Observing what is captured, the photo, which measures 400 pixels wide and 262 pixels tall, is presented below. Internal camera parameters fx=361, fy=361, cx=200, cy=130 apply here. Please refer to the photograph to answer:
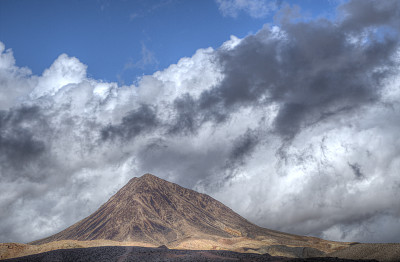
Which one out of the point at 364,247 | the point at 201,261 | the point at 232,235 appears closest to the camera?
the point at 201,261

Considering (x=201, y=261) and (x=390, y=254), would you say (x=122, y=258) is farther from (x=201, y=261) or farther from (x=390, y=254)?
(x=390, y=254)

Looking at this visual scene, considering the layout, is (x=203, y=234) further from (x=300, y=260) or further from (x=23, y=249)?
(x=300, y=260)

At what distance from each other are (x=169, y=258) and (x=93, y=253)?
15985 millimetres

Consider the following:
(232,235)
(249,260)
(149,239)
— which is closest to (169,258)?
(249,260)

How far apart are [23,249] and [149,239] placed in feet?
330

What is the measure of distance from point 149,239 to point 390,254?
13341 centimetres

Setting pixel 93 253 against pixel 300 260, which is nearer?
pixel 300 260

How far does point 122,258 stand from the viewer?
65500 mm

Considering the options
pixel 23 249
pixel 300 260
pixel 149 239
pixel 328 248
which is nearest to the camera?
pixel 300 260

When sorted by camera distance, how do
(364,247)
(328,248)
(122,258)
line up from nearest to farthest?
1. (122,258)
2. (364,247)
3. (328,248)

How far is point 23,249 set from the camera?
82.6 m

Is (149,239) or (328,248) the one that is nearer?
(328,248)

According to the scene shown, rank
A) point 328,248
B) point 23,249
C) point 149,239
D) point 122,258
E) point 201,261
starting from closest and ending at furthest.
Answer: point 201,261 < point 122,258 < point 23,249 < point 328,248 < point 149,239

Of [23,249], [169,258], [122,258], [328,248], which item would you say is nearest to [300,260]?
[169,258]
